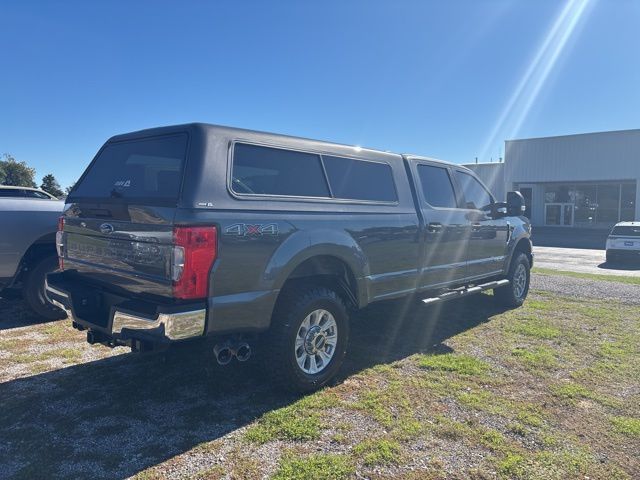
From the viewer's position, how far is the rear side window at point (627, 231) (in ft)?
53.1

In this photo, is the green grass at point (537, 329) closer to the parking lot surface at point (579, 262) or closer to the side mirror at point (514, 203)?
the side mirror at point (514, 203)

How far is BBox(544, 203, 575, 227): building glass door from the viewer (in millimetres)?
32688

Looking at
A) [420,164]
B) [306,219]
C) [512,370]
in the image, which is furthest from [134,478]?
[420,164]

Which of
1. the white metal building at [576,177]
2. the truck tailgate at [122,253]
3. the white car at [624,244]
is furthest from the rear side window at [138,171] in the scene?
the white metal building at [576,177]

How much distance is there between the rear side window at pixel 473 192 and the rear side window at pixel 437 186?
32 centimetres

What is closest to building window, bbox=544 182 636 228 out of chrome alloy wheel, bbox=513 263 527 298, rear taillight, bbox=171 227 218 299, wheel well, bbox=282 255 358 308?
chrome alloy wheel, bbox=513 263 527 298

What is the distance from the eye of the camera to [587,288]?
9.34 metres

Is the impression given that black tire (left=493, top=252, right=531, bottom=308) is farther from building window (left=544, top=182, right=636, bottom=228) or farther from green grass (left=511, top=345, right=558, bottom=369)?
building window (left=544, top=182, right=636, bottom=228)

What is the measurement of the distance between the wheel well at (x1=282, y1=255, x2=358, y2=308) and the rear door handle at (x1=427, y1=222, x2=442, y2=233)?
1.35 m

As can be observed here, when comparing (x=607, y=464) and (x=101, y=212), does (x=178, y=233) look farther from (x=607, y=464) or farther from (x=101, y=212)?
(x=607, y=464)

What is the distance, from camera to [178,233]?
3.05 metres

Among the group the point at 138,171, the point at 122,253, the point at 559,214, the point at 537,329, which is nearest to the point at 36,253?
the point at 138,171

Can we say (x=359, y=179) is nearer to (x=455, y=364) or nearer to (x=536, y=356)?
(x=455, y=364)

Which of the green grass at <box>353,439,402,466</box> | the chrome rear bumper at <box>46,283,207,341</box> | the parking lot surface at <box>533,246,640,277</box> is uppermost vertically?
the chrome rear bumper at <box>46,283,207,341</box>
